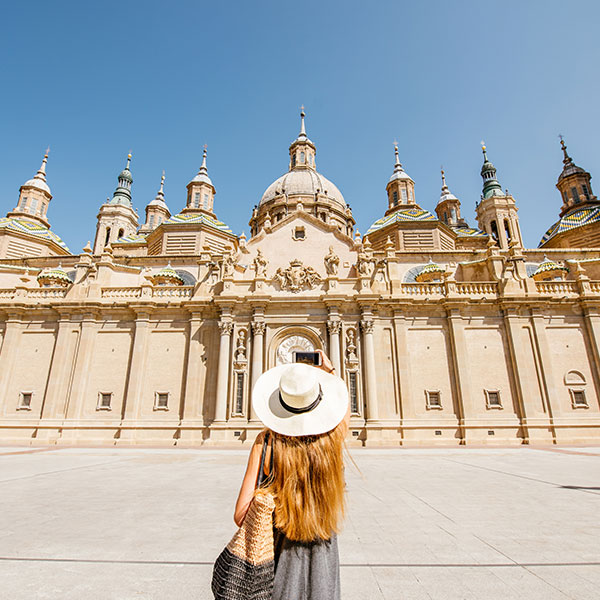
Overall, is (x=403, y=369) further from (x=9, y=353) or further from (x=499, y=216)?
(x=499, y=216)

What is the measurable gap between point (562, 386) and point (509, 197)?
35.3m

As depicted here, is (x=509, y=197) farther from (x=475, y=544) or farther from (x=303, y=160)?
(x=475, y=544)

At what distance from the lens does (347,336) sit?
25.1 m

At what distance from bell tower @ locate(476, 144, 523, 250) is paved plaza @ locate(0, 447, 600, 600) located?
44211 millimetres

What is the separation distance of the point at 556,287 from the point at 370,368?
14.5 metres

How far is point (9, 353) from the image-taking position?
25.9 m

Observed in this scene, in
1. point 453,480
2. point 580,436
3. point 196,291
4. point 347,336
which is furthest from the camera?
point 196,291

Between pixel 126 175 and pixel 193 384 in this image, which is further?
pixel 126 175

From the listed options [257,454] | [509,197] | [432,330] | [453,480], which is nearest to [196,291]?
[432,330]

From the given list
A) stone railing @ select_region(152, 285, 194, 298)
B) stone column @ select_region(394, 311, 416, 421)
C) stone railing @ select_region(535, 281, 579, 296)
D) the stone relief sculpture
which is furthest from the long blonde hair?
stone railing @ select_region(535, 281, 579, 296)

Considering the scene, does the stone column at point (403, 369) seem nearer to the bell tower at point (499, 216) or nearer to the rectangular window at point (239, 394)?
the rectangular window at point (239, 394)

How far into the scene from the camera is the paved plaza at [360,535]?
4430 millimetres

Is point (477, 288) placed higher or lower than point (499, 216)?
lower

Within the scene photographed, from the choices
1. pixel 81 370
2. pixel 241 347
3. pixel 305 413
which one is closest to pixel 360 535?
pixel 305 413
